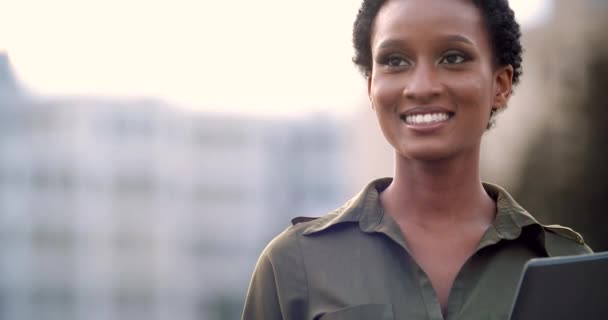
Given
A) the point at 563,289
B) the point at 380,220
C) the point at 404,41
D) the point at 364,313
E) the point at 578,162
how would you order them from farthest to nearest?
the point at 578,162 < the point at 380,220 < the point at 404,41 < the point at 364,313 < the point at 563,289

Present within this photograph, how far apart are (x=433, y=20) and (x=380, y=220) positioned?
0.56 meters

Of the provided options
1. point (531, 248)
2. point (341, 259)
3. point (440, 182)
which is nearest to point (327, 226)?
point (341, 259)

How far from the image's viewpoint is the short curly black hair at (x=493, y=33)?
2.91 meters

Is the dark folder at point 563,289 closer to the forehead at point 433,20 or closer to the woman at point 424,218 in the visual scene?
the woman at point 424,218

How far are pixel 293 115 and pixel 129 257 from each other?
540 inches

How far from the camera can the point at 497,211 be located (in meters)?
2.99

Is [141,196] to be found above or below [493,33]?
below

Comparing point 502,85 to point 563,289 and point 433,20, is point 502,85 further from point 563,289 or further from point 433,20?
point 563,289

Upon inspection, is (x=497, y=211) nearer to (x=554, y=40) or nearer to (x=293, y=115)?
(x=554, y=40)

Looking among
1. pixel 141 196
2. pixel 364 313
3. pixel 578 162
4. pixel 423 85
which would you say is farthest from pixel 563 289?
pixel 141 196

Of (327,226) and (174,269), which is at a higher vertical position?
(327,226)

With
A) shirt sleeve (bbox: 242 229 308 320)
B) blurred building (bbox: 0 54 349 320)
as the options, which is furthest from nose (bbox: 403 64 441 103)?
blurred building (bbox: 0 54 349 320)

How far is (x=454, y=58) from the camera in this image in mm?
2785

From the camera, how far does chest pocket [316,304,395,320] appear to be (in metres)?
2.67
